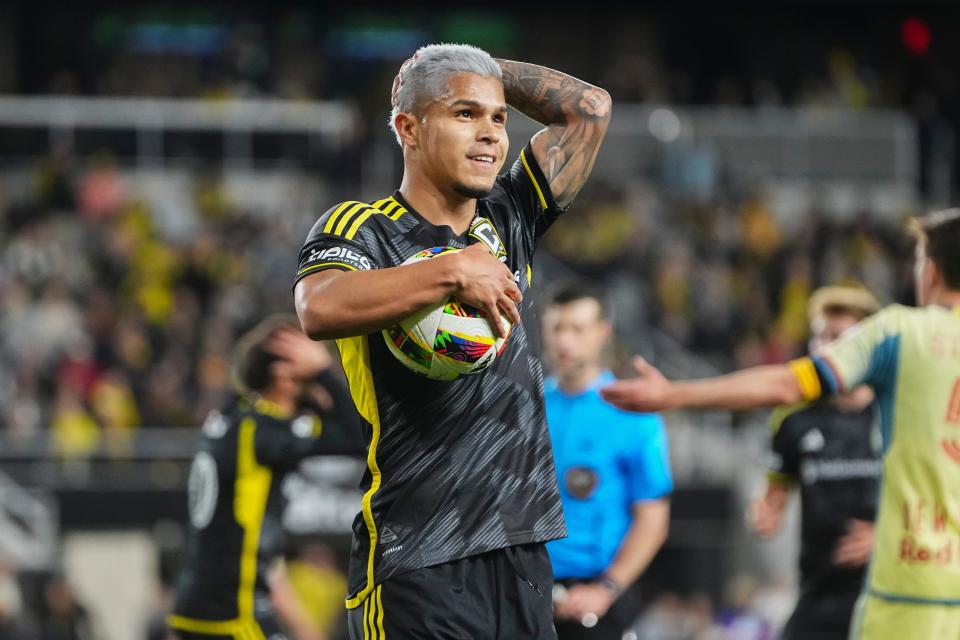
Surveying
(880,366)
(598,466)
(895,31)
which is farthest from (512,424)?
(895,31)

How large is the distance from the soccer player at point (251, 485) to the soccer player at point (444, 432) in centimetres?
278

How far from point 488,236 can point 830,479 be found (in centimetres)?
392

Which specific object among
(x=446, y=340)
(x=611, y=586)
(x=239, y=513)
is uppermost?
(x=446, y=340)

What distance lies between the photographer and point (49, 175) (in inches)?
792

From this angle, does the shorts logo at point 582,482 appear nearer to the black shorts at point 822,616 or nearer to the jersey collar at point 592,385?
the jersey collar at point 592,385

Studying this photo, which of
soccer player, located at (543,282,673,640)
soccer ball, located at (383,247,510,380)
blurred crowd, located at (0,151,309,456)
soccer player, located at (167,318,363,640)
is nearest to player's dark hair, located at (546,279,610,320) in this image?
soccer player, located at (543,282,673,640)

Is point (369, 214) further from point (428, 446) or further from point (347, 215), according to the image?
point (428, 446)

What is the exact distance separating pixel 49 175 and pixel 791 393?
16.6 meters

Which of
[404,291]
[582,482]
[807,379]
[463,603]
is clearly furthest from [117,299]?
[404,291]

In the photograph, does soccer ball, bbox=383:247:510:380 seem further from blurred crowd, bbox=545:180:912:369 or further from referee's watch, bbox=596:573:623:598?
blurred crowd, bbox=545:180:912:369

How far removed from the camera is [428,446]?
4.50 metres

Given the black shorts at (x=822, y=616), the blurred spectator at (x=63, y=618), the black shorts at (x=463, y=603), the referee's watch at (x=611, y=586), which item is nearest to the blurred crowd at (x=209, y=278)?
the blurred spectator at (x=63, y=618)

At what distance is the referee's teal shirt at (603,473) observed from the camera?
7.18 m

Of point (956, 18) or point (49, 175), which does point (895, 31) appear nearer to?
point (956, 18)
